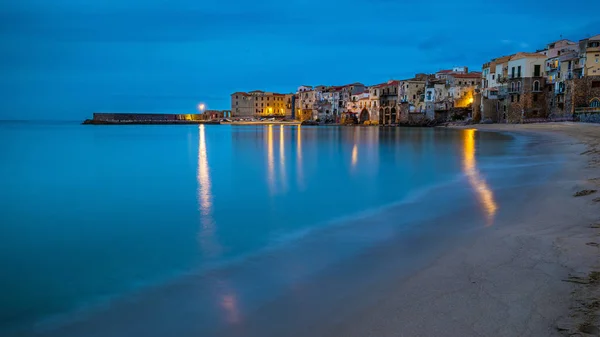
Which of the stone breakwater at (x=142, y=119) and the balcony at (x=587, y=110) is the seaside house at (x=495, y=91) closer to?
the balcony at (x=587, y=110)

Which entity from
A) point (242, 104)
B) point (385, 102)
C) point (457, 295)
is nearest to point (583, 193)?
point (457, 295)

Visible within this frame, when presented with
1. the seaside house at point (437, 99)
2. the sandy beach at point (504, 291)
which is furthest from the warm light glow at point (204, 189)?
the seaside house at point (437, 99)

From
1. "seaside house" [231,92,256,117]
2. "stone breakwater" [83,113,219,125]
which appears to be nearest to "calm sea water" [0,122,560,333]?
"seaside house" [231,92,256,117]

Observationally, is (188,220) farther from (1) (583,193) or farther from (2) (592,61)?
(2) (592,61)

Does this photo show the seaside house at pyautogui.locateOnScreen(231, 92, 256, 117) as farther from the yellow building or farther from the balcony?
the balcony

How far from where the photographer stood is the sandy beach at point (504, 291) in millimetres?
3594

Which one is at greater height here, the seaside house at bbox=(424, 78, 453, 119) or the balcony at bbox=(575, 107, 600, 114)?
the seaside house at bbox=(424, 78, 453, 119)

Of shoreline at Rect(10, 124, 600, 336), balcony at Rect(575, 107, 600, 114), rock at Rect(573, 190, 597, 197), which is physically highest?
balcony at Rect(575, 107, 600, 114)

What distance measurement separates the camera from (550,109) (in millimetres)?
50281

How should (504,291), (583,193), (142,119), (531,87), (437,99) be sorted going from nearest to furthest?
(504,291)
(583,193)
(531,87)
(437,99)
(142,119)

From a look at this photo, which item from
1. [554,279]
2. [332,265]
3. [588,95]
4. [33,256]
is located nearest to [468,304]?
[554,279]

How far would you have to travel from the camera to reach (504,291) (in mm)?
4273

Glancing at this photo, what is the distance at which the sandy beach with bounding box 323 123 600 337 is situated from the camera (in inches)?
141

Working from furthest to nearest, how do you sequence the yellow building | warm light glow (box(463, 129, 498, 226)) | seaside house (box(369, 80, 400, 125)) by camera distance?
1. seaside house (box(369, 80, 400, 125))
2. the yellow building
3. warm light glow (box(463, 129, 498, 226))
